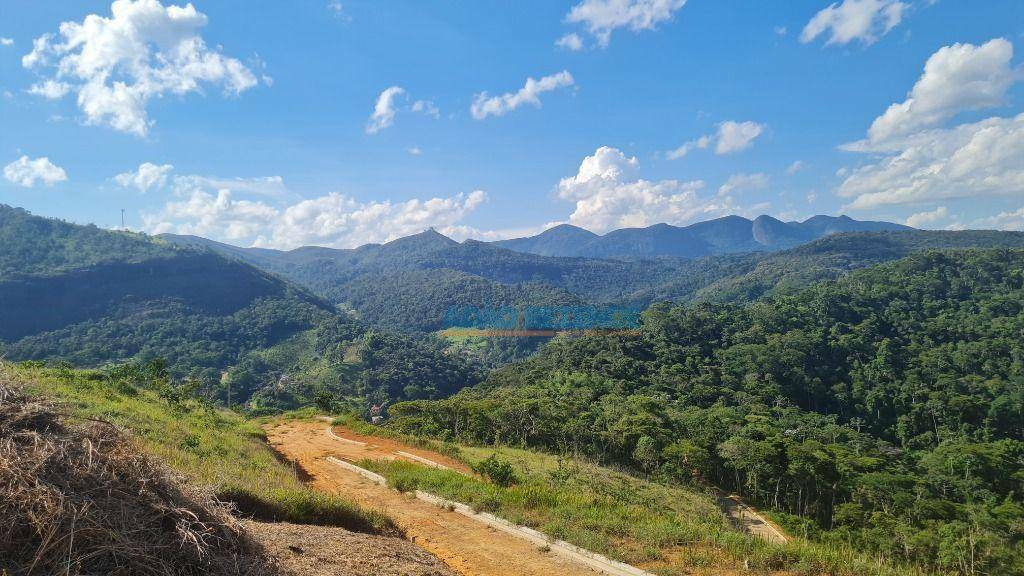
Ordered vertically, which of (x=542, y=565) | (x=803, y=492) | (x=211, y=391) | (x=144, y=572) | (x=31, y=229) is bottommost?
(x=211, y=391)

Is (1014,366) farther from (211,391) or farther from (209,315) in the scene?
(209,315)

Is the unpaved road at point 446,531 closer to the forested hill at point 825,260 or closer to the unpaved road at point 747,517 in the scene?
the unpaved road at point 747,517

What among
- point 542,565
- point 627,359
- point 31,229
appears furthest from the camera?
point 31,229

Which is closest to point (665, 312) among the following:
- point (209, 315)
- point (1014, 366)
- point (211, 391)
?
point (1014, 366)

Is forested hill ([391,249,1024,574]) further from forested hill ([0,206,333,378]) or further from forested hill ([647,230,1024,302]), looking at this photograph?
forested hill ([0,206,333,378])

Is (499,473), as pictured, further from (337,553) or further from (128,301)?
(128,301)

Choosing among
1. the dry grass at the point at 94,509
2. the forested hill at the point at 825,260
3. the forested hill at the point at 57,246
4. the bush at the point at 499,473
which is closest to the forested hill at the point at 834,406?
the bush at the point at 499,473

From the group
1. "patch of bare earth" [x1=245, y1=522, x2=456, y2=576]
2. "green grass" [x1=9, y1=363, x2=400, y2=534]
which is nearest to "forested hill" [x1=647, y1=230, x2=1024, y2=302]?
"green grass" [x1=9, y1=363, x2=400, y2=534]
